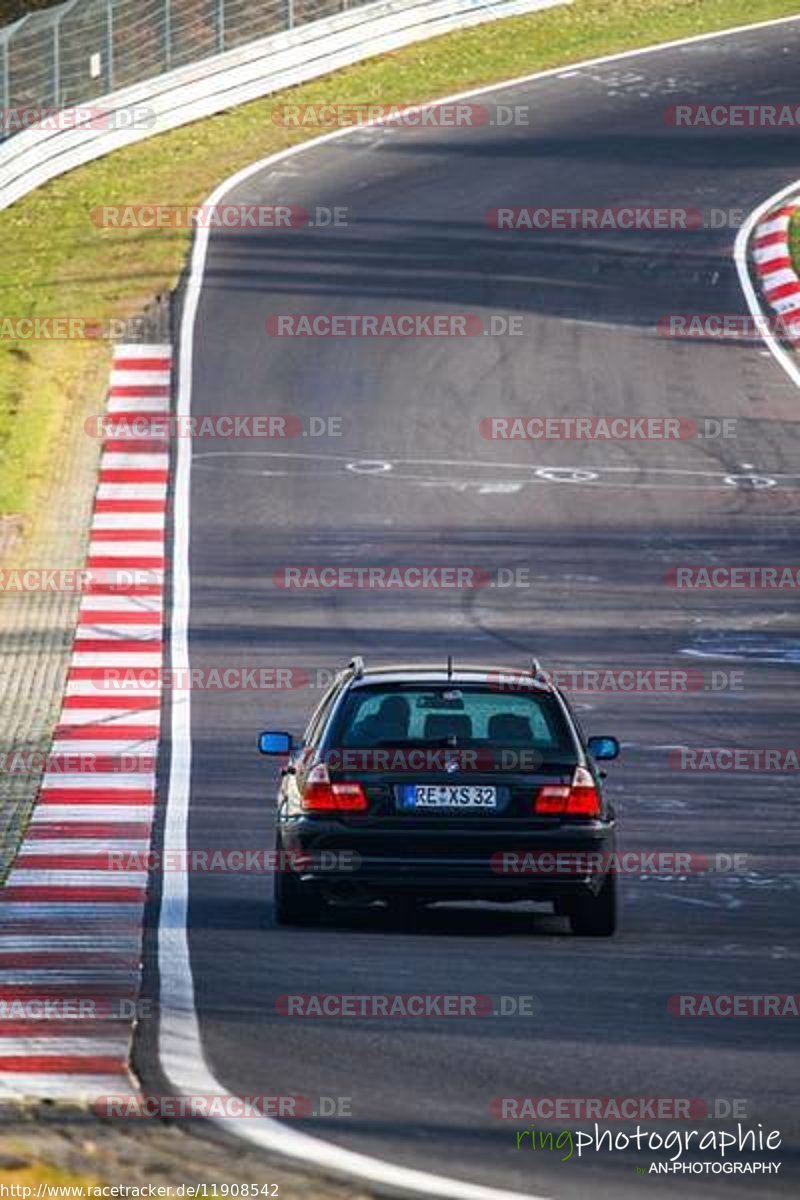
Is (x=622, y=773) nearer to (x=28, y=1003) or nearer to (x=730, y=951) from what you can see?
(x=730, y=951)

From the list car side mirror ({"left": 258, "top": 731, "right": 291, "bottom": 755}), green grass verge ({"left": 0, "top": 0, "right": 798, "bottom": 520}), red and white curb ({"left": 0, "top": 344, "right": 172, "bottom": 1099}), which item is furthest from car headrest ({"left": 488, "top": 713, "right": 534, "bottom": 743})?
green grass verge ({"left": 0, "top": 0, "right": 798, "bottom": 520})

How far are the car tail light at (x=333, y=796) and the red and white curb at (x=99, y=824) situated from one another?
1180 mm

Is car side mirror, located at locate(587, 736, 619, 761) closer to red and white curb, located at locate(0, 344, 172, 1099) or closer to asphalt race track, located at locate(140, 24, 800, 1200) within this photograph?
asphalt race track, located at locate(140, 24, 800, 1200)

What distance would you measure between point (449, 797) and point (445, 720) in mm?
602

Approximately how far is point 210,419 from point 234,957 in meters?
19.6

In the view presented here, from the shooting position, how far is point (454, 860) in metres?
14.7

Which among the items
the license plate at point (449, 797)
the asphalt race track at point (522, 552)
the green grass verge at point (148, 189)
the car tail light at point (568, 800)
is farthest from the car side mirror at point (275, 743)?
the green grass verge at point (148, 189)

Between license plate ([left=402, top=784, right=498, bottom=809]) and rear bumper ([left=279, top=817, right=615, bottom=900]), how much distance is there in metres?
0.13

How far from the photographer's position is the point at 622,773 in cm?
2058

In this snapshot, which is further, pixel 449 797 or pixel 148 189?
pixel 148 189

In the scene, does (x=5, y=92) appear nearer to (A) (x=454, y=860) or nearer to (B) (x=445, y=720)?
(B) (x=445, y=720)

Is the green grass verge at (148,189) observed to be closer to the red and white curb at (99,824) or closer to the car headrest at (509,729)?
the red and white curb at (99,824)

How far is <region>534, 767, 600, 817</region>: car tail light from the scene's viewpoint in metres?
14.8

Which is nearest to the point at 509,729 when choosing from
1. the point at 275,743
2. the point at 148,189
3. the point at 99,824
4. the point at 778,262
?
the point at 275,743
